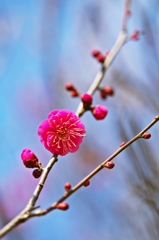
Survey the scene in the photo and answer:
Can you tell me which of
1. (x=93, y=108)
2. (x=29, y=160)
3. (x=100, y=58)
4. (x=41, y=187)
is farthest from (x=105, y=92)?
(x=41, y=187)

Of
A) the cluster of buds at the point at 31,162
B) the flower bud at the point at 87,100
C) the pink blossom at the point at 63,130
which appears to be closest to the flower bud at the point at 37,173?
the cluster of buds at the point at 31,162

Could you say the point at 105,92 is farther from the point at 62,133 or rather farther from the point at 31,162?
the point at 31,162

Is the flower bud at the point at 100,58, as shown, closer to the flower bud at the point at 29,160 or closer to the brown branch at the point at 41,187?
the brown branch at the point at 41,187

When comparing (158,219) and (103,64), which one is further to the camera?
(158,219)

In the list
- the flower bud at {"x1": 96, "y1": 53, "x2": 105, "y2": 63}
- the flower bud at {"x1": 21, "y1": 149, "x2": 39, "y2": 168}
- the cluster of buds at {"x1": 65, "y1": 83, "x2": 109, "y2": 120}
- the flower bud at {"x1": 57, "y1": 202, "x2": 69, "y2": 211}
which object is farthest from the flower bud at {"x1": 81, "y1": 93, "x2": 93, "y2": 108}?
the flower bud at {"x1": 57, "y1": 202, "x2": 69, "y2": 211}

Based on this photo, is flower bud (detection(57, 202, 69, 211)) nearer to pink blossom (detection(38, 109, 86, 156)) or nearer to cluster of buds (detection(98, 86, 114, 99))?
pink blossom (detection(38, 109, 86, 156))

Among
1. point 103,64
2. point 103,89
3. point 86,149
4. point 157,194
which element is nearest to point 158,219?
point 157,194

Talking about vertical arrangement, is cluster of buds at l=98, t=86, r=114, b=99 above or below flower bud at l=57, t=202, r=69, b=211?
above

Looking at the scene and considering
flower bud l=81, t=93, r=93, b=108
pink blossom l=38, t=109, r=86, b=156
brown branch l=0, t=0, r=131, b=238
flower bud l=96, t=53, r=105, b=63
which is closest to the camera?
brown branch l=0, t=0, r=131, b=238

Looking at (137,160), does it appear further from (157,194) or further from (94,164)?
(94,164)
